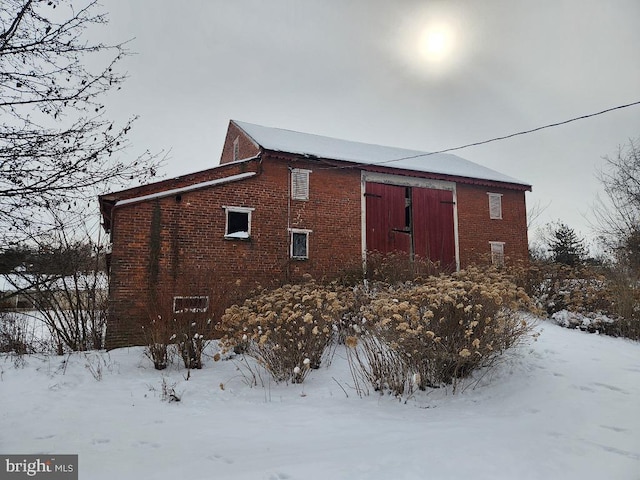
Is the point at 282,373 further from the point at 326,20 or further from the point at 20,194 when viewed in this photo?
the point at 326,20

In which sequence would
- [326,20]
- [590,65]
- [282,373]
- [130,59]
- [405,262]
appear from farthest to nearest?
[405,262] → [326,20] → [590,65] → [282,373] → [130,59]

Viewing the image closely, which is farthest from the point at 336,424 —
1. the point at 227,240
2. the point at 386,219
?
the point at 386,219

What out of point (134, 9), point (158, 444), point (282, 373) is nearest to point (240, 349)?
point (282, 373)

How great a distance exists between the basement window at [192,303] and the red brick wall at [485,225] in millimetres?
9561

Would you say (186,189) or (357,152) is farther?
(357,152)

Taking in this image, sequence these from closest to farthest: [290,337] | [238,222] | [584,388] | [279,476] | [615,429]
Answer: [279,476]
[615,429]
[584,388]
[290,337]
[238,222]

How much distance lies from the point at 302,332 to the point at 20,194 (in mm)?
4000

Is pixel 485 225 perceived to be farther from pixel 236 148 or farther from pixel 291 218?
pixel 236 148

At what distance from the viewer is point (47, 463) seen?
11.9 feet

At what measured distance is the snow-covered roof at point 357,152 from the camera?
43.3ft

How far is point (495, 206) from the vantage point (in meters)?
15.7

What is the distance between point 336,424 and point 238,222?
785 cm

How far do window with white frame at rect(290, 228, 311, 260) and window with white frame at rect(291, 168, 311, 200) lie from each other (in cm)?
109

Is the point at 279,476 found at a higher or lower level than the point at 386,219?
lower
